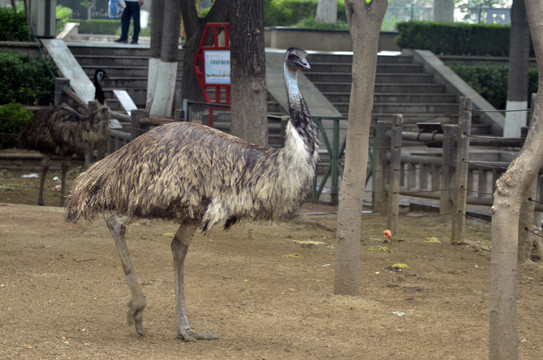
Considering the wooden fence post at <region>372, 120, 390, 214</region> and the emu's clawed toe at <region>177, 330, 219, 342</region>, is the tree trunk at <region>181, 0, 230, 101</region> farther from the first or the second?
the emu's clawed toe at <region>177, 330, 219, 342</region>

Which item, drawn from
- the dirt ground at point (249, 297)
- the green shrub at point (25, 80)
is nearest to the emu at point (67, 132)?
the dirt ground at point (249, 297)

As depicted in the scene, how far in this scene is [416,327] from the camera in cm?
582

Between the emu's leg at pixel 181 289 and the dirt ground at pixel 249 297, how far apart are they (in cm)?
9

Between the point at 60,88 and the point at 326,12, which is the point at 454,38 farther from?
the point at 60,88

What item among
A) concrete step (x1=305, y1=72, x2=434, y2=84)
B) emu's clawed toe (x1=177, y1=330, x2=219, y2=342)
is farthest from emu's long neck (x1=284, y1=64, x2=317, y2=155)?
concrete step (x1=305, y1=72, x2=434, y2=84)

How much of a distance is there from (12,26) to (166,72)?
492 cm

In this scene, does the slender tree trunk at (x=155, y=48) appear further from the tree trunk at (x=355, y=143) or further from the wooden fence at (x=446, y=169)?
the tree trunk at (x=355, y=143)

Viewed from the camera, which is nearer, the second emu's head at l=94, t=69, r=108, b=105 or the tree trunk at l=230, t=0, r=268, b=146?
the tree trunk at l=230, t=0, r=268, b=146

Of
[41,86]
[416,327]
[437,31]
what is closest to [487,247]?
[416,327]

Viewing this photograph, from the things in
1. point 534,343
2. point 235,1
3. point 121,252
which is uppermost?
point 235,1

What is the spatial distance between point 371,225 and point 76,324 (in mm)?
5701

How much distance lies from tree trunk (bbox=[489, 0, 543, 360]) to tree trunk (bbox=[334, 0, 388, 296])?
216cm

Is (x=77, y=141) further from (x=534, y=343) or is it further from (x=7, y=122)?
(x=534, y=343)

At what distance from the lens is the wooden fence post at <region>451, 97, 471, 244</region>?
9.05 meters
